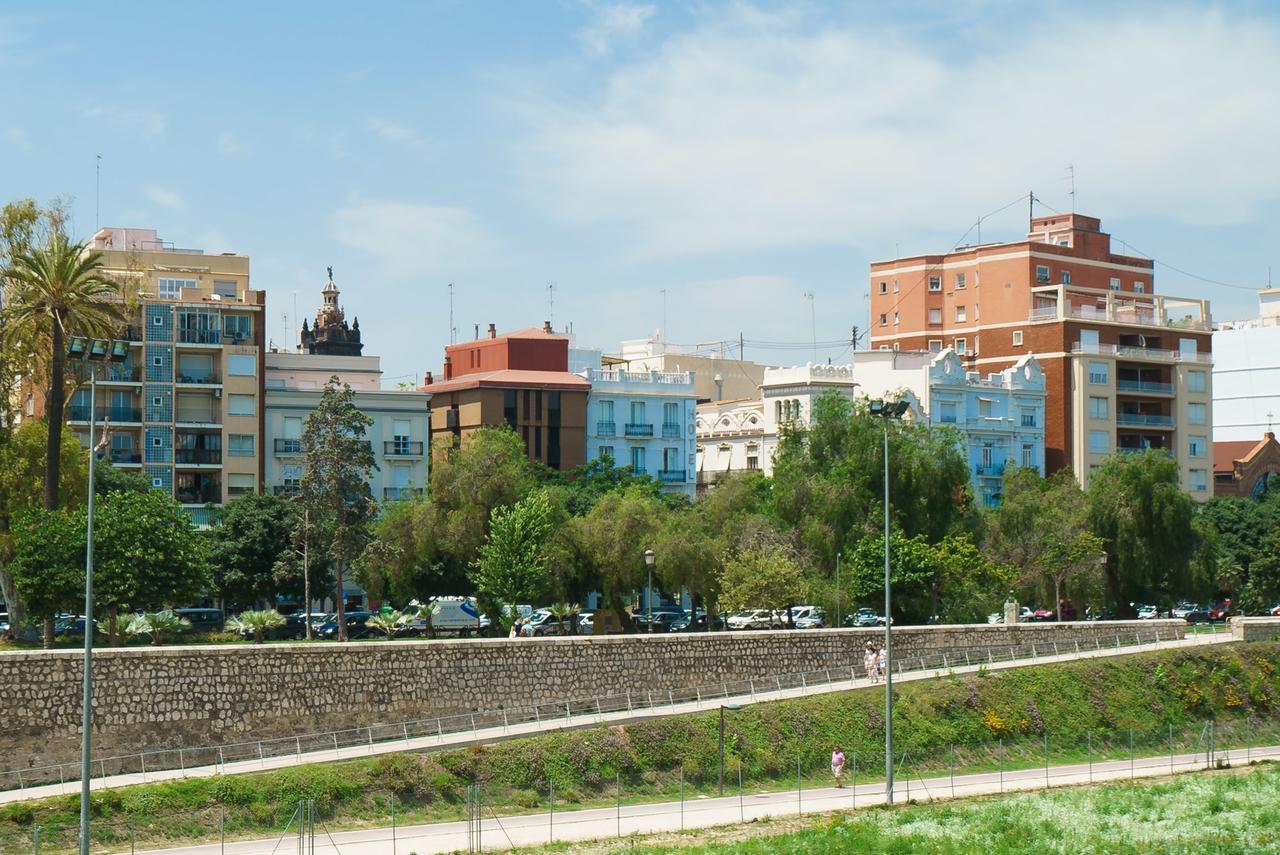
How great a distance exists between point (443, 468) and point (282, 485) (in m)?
18.8

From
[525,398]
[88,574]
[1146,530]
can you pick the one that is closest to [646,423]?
[525,398]

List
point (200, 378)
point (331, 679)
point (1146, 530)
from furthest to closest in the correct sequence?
point (200, 378)
point (1146, 530)
point (331, 679)

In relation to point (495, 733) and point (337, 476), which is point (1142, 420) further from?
point (495, 733)

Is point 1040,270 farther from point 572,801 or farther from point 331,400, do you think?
point 572,801

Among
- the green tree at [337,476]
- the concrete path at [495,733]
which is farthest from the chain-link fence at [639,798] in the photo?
the green tree at [337,476]

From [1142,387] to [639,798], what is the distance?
7450 centimetres

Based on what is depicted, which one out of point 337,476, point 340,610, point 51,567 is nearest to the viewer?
point 51,567

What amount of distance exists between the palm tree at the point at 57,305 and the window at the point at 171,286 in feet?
110

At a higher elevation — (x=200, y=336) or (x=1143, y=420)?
(x=200, y=336)

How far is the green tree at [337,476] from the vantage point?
6750cm

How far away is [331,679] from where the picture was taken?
48438 mm

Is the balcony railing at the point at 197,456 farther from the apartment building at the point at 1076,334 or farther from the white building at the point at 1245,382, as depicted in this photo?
the white building at the point at 1245,382

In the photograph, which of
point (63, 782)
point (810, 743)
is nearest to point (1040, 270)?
point (810, 743)

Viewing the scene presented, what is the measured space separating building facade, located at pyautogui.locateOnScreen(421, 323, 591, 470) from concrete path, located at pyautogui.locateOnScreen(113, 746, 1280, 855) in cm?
4835
